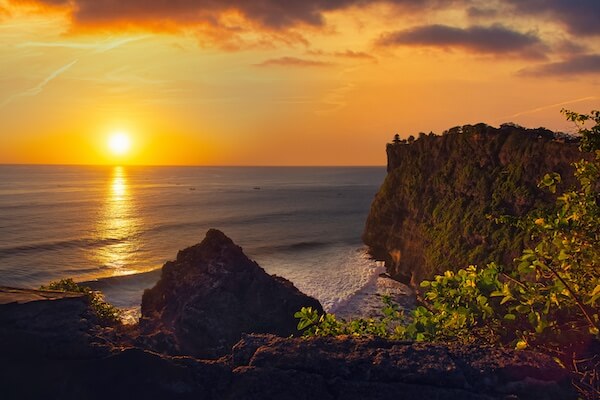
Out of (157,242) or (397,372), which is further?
(157,242)

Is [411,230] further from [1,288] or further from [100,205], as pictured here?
[100,205]

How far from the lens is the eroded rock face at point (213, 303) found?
883 inches

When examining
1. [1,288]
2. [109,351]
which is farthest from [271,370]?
[1,288]

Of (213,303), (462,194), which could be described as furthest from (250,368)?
(462,194)

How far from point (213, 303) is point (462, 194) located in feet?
97.5

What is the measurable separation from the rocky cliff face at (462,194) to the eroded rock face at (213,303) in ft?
55.9

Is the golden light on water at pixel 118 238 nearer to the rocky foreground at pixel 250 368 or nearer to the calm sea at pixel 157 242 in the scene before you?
the calm sea at pixel 157 242

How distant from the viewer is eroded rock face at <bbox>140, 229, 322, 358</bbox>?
22.4 meters

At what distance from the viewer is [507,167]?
4166 cm

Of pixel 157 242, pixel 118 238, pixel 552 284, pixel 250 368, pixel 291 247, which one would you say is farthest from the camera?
pixel 118 238

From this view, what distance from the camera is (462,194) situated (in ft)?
150

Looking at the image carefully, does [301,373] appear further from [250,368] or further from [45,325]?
[45,325]

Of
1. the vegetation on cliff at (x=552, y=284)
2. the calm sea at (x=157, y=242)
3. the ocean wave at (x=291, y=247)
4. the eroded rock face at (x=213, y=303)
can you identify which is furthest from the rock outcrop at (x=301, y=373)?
the ocean wave at (x=291, y=247)

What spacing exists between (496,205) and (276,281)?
23548 mm
